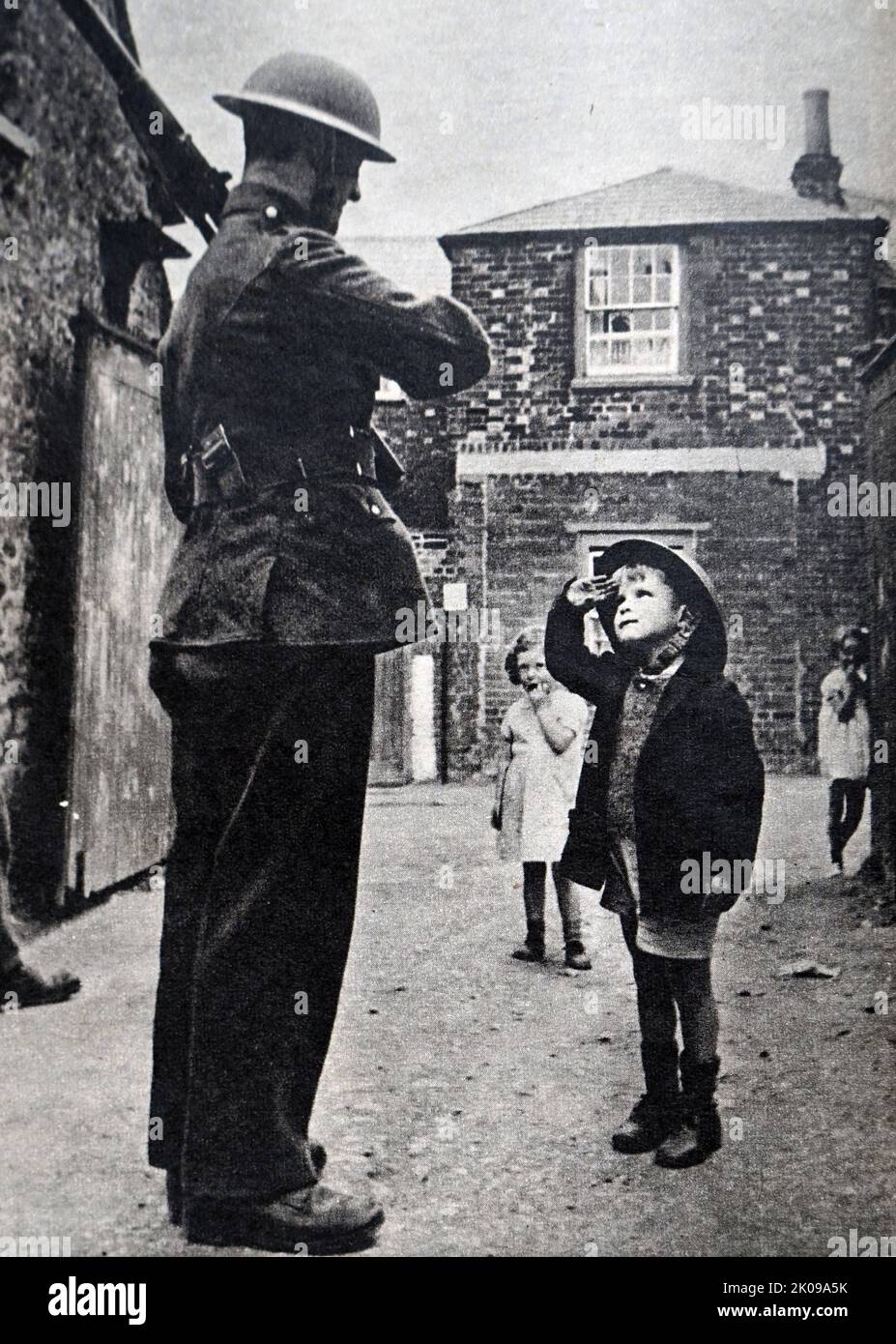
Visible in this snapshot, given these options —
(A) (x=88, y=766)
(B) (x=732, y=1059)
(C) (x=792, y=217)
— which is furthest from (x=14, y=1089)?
(C) (x=792, y=217)

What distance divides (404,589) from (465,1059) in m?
1.16

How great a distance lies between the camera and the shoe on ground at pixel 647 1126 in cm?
274

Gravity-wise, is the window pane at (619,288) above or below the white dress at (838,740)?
above

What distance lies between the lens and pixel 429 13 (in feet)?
10.4

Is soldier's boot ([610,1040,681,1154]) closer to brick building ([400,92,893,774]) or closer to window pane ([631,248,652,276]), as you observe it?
brick building ([400,92,893,774])

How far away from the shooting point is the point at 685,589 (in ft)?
9.47

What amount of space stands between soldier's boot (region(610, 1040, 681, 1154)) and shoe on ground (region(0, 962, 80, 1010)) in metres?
1.41

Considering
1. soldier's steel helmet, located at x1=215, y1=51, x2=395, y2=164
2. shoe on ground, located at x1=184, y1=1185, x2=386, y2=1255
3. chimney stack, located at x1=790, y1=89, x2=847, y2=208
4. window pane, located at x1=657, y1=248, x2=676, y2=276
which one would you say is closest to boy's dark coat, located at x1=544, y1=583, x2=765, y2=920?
shoe on ground, located at x1=184, y1=1185, x2=386, y2=1255

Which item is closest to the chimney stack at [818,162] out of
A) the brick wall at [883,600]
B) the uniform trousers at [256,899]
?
the brick wall at [883,600]

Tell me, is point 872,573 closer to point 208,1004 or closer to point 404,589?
point 404,589

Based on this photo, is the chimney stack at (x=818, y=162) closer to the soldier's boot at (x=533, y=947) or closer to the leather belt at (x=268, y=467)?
the leather belt at (x=268, y=467)

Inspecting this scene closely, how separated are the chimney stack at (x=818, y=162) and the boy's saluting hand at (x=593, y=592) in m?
1.18

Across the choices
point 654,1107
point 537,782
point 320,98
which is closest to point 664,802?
point 537,782

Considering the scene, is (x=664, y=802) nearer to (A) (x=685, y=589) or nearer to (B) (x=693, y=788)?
(B) (x=693, y=788)
